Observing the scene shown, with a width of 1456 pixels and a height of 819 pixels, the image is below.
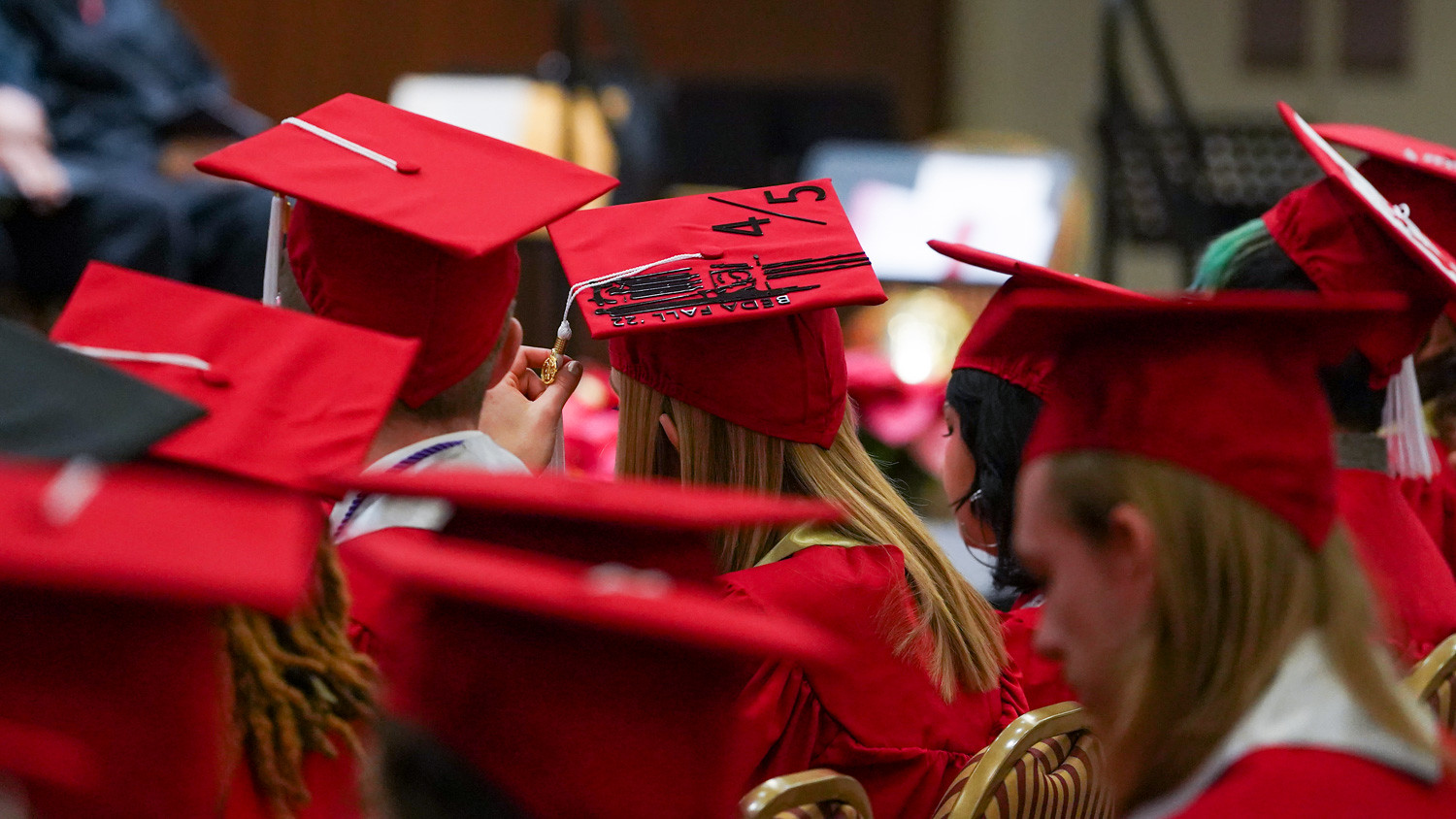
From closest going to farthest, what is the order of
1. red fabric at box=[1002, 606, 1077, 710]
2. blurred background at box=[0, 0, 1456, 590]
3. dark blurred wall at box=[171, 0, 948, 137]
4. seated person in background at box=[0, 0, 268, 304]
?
1. red fabric at box=[1002, 606, 1077, 710]
2. seated person in background at box=[0, 0, 268, 304]
3. blurred background at box=[0, 0, 1456, 590]
4. dark blurred wall at box=[171, 0, 948, 137]

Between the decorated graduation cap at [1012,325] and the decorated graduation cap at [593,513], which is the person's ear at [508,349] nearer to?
the decorated graduation cap at [1012,325]

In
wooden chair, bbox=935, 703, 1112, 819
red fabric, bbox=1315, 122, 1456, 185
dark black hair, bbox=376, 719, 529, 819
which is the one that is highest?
red fabric, bbox=1315, 122, 1456, 185

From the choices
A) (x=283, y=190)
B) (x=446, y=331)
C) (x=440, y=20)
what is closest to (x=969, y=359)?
(x=446, y=331)

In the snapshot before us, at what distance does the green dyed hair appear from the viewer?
7.84 ft

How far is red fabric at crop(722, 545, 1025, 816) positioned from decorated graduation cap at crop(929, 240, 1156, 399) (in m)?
0.35

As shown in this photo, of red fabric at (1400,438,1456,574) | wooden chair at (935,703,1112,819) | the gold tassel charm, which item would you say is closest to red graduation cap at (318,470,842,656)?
wooden chair at (935,703,1112,819)

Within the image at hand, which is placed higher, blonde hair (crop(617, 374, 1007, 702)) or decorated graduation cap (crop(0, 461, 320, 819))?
decorated graduation cap (crop(0, 461, 320, 819))

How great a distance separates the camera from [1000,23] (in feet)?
30.6

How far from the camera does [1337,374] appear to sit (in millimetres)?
2303

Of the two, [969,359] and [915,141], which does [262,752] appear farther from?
[915,141]

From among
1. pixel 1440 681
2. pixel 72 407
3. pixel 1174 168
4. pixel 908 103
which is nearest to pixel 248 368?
pixel 72 407

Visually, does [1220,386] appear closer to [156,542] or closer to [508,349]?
[156,542]

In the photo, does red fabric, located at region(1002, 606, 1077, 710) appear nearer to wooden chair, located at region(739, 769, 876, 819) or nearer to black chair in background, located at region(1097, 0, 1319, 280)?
wooden chair, located at region(739, 769, 876, 819)

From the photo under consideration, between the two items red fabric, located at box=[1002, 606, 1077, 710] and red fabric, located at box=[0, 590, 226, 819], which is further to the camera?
red fabric, located at box=[1002, 606, 1077, 710]
